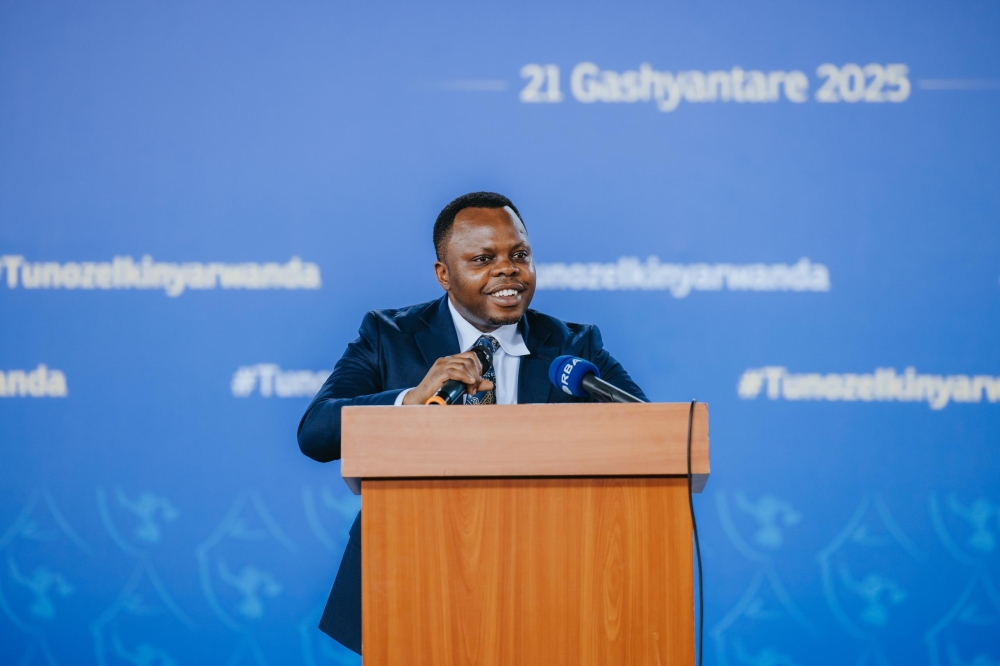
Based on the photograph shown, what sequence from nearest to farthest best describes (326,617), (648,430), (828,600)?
(648,430) < (326,617) < (828,600)

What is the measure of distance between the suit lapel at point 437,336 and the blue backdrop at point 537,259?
739mm

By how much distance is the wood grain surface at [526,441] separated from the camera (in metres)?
1.41

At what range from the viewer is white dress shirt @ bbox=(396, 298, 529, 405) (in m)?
2.31

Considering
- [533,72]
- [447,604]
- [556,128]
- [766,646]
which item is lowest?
[766,646]

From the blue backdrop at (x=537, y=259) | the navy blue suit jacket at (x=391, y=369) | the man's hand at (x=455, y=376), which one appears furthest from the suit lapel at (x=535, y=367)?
the blue backdrop at (x=537, y=259)

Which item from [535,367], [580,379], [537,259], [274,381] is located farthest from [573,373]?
[274,381]

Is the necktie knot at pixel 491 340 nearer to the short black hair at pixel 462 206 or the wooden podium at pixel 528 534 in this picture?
the short black hair at pixel 462 206

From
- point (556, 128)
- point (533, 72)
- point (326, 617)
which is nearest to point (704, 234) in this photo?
point (556, 128)

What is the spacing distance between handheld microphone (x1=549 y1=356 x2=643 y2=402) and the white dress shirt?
516 mm

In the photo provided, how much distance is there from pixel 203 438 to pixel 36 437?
60 centimetres

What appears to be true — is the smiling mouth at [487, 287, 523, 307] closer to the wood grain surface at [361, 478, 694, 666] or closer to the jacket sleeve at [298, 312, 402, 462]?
the jacket sleeve at [298, 312, 402, 462]

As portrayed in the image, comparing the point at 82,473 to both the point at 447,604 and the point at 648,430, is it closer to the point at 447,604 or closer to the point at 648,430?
the point at 447,604

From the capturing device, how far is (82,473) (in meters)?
3.09

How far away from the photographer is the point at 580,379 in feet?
5.62
